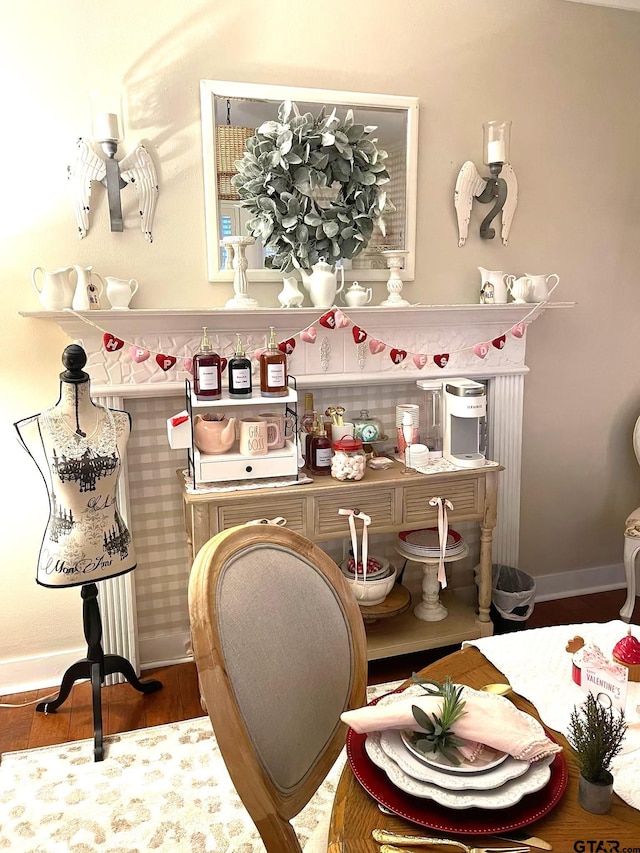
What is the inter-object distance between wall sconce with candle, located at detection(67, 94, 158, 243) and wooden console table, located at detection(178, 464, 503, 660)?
0.99m

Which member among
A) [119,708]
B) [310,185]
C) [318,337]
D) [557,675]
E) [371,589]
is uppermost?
[310,185]

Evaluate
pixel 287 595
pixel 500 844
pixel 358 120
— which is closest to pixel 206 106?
pixel 358 120

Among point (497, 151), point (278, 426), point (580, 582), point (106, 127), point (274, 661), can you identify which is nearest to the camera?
point (274, 661)

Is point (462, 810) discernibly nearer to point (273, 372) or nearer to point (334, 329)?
point (273, 372)

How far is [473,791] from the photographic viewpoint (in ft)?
3.01

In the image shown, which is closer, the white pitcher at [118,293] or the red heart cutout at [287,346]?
the white pitcher at [118,293]

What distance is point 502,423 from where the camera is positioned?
3.02 m

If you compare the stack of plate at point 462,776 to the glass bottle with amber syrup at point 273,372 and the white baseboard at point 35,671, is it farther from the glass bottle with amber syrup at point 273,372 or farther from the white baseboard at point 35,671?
the white baseboard at point 35,671

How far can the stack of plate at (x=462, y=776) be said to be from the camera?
90cm

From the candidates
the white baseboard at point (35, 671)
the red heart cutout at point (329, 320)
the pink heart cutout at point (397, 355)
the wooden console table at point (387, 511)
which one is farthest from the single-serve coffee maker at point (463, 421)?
the white baseboard at point (35, 671)

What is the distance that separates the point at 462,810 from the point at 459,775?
→ 0.14ft

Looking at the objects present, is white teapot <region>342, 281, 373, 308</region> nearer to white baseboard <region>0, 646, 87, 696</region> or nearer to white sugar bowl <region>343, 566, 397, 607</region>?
white sugar bowl <region>343, 566, 397, 607</region>

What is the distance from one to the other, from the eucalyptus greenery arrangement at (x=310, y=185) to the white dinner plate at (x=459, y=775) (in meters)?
1.94

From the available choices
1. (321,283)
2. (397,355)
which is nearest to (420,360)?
(397,355)
